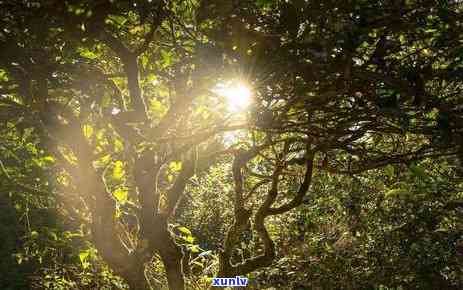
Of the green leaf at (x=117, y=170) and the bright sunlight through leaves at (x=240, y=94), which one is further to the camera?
the green leaf at (x=117, y=170)

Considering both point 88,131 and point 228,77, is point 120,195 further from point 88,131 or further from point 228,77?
point 228,77

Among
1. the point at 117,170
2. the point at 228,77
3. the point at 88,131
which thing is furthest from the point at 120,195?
the point at 228,77

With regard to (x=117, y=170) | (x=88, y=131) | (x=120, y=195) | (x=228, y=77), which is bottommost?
(x=228, y=77)

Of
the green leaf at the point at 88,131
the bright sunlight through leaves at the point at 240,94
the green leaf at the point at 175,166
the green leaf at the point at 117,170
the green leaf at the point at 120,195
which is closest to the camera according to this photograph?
the bright sunlight through leaves at the point at 240,94

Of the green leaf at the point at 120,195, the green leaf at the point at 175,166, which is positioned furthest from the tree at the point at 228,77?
the green leaf at the point at 175,166

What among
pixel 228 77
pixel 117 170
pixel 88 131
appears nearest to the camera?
pixel 228 77

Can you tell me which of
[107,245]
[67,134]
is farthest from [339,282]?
[67,134]

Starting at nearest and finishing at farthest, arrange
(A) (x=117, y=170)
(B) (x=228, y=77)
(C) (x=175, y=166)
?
(B) (x=228, y=77), (A) (x=117, y=170), (C) (x=175, y=166)

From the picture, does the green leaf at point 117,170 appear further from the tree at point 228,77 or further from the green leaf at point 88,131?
the green leaf at point 88,131

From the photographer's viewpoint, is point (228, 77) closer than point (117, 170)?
Yes

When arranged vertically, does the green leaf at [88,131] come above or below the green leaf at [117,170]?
above

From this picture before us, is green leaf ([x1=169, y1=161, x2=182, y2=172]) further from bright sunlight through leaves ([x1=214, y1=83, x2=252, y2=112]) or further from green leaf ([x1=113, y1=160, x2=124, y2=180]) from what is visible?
bright sunlight through leaves ([x1=214, y1=83, x2=252, y2=112])

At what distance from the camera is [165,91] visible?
316 inches

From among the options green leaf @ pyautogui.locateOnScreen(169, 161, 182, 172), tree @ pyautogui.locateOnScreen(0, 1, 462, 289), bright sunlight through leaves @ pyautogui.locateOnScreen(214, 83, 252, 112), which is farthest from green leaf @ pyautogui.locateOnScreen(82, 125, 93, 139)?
bright sunlight through leaves @ pyautogui.locateOnScreen(214, 83, 252, 112)
